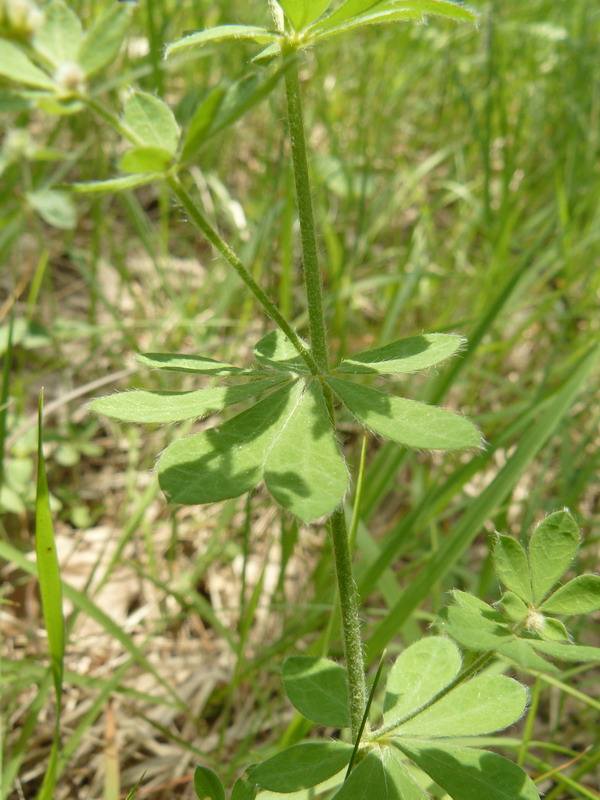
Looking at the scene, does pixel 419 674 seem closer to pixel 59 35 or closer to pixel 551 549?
pixel 551 549

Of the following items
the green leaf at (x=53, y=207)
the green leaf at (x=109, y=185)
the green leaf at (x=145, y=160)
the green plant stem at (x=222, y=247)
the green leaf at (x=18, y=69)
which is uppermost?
the green leaf at (x=18, y=69)

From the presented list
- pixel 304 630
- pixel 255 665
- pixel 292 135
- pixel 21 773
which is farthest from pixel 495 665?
pixel 292 135

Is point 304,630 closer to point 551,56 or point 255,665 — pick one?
point 255,665

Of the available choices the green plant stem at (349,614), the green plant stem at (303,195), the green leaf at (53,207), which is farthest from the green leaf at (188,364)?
the green leaf at (53,207)

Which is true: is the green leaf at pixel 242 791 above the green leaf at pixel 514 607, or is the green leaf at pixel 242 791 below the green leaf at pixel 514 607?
below

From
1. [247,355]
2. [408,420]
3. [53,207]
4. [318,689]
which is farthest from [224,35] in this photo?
[53,207]

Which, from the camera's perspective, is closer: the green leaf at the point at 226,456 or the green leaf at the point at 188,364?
the green leaf at the point at 226,456

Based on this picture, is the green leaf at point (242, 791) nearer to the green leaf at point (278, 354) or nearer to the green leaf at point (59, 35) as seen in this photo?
the green leaf at point (278, 354)
